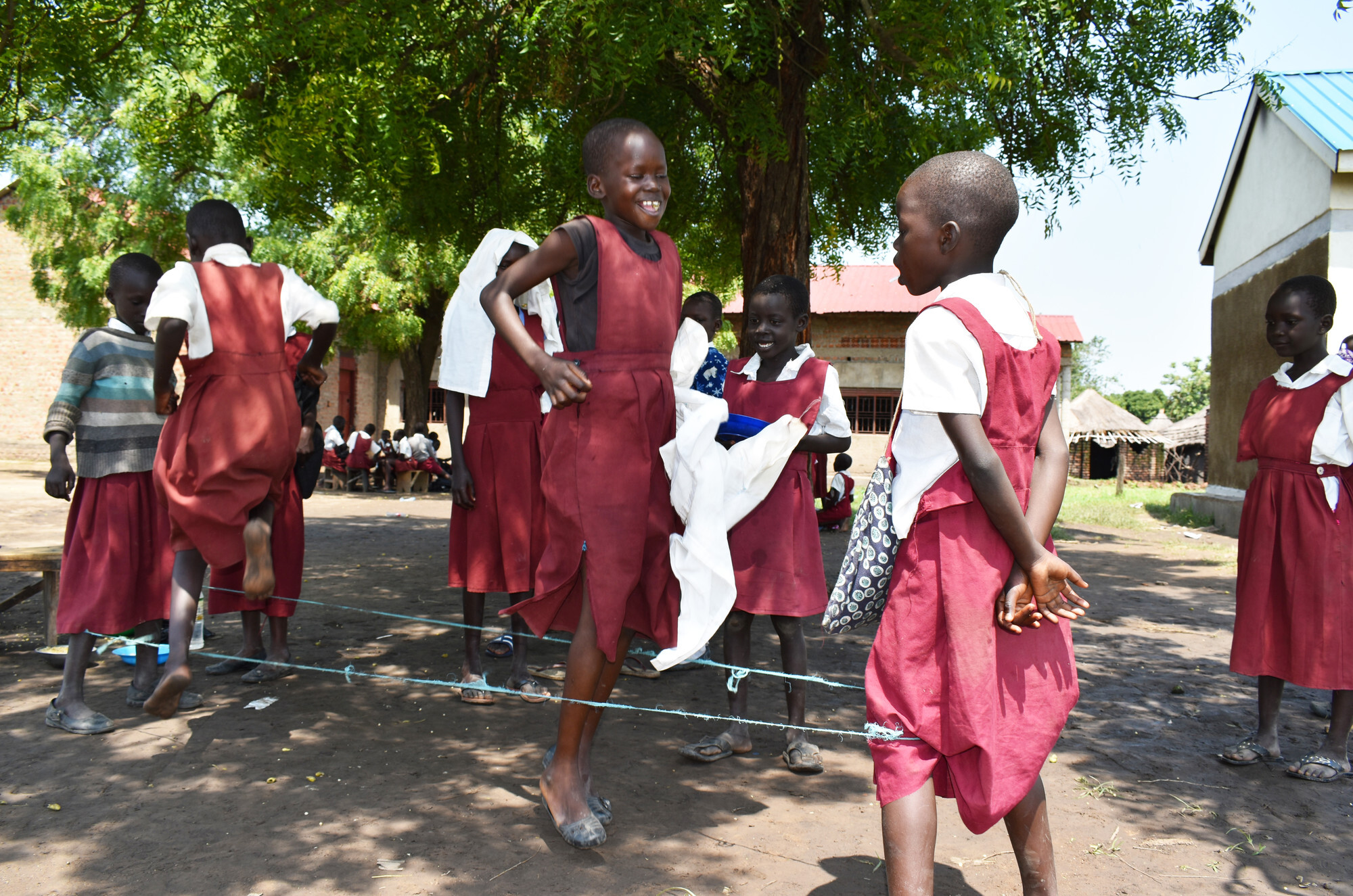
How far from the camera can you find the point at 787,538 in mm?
3693

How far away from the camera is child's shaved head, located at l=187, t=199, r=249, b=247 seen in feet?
12.3

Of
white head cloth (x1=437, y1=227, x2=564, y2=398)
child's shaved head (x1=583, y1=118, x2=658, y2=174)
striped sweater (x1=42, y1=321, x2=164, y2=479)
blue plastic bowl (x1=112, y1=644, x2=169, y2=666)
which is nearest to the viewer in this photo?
child's shaved head (x1=583, y1=118, x2=658, y2=174)

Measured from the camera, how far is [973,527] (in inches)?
84.1

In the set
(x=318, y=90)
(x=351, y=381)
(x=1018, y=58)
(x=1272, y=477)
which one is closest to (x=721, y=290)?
(x=1018, y=58)

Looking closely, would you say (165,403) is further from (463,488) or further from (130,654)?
(130,654)

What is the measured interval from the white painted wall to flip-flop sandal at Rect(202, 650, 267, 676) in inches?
457

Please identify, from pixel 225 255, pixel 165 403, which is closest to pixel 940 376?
pixel 225 255

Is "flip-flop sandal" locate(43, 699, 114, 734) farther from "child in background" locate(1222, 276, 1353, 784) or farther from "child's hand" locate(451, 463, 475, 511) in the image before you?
"child in background" locate(1222, 276, 1353, 784)

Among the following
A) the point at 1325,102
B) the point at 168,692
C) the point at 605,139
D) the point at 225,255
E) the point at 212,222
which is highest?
the point at 1325,102

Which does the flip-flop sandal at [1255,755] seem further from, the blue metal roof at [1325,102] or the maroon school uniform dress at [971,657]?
the blue metal roof at [1325,102]

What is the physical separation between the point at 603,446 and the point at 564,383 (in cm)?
28

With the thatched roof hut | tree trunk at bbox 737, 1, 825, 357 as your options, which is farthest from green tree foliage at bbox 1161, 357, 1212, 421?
tree trunk at bbox 737, 1, 825, 357

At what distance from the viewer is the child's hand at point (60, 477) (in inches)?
151

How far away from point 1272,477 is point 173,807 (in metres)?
4.25
